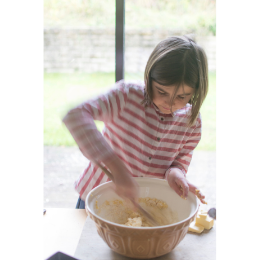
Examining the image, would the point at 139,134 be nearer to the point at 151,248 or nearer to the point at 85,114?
the point at 85,114

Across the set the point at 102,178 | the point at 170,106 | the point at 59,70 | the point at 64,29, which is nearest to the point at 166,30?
the point at 64,29

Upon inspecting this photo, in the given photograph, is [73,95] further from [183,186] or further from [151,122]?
[183,186]

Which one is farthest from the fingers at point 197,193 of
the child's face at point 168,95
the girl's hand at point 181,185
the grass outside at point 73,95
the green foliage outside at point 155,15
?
the green foliage outside at point 155,15

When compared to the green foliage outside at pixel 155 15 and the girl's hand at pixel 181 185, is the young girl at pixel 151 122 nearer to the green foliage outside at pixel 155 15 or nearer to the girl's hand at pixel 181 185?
the girl's hand at pixel 181 185

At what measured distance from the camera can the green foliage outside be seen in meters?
1.47

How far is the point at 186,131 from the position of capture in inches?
36.4

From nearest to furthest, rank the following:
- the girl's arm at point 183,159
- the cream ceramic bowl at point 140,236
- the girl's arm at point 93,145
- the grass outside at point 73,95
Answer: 1. the cream ceramic bowl at point 140,236
2. the girl's arm at point 93,145
3. the girl's arm at point 183,159
4. the grass outside at point 73,95

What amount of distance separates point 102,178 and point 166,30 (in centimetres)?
107

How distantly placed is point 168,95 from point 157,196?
0.34m

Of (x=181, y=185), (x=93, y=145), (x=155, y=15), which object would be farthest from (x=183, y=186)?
(x=155, y=15)

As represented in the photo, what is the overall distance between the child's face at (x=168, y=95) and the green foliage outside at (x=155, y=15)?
2.63 ft

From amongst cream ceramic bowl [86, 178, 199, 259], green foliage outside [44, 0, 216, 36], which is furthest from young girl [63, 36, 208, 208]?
green foliage outside [44, 0, 216, 36]

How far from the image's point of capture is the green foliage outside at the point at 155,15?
1468 millimetres

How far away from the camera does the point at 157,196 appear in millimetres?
829
